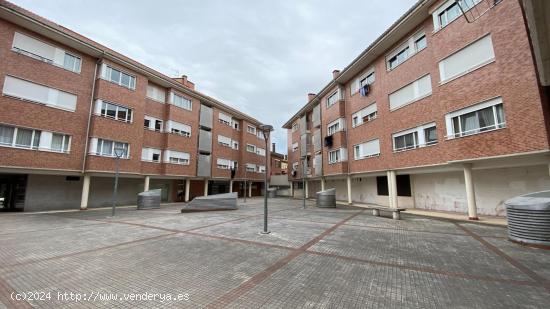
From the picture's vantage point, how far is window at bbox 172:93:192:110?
2473cm

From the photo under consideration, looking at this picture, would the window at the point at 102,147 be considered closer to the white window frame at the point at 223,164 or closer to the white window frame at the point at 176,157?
the white window frame at the point at 176,157

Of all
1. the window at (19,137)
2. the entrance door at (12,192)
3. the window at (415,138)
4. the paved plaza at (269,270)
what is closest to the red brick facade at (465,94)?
the window at (415,138)

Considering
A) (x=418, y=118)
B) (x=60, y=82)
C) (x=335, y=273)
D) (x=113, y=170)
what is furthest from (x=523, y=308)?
(x=60, y=82)

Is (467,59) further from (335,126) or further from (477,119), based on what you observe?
(335,126)

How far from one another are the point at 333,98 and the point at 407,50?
9292mm

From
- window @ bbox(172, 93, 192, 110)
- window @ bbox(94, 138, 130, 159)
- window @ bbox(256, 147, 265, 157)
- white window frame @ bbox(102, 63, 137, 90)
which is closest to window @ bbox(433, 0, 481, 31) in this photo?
window @ bbox(94, 138, 130, 159)

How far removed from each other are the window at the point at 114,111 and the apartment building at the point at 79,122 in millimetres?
74

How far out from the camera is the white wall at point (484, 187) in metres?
11.5

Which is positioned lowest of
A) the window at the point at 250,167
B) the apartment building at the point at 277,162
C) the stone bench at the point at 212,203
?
the stone bench at the point at 212,203

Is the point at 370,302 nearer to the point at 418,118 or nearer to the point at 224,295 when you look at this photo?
the point at 224,295

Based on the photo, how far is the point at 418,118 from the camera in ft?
49.0

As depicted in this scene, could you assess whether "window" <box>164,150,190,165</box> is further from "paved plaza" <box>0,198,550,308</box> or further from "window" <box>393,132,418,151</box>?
"window" <box>393,132,418,151</box>

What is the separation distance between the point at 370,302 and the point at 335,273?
1269 millimetres

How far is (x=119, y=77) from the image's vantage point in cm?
1934
